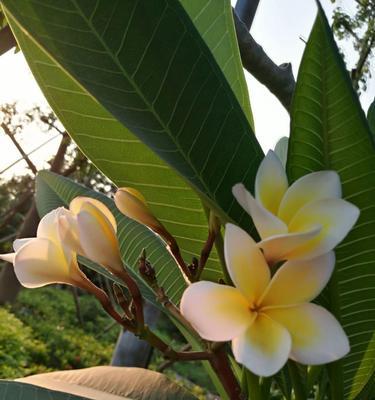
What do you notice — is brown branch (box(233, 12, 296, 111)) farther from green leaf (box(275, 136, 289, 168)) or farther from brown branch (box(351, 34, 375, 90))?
brown branch (box(351, 34, 375, 90))

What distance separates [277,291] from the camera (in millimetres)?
341

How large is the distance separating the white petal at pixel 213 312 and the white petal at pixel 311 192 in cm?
6

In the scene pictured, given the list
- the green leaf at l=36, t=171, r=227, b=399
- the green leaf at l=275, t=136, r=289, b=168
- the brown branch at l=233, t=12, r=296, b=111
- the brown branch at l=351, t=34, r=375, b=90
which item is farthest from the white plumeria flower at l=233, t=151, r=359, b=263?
the brown branch at l=351, t=34, r=375, b=90

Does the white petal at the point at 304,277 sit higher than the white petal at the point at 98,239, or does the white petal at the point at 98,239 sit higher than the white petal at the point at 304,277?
the white petal at the point at 98,239

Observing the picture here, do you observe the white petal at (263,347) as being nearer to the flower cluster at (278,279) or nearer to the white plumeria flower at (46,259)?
the flower cluster at (278,279)

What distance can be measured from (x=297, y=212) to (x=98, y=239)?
5.0 inches

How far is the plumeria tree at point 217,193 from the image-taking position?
0.33 m

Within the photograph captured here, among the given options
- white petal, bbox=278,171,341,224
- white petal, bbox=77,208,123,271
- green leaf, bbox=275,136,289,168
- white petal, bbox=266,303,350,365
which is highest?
white petal, bbox=77,208,123,271

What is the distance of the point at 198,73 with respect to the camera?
395mm

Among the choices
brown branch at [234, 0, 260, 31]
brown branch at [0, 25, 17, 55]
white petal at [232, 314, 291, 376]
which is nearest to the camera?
white petal at [232, 314, 291, 376]

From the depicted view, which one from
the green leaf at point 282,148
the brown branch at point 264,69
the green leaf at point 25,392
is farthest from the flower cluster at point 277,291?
the brown branch at point 264,69

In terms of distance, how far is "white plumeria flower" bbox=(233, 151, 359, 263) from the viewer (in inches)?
12.9

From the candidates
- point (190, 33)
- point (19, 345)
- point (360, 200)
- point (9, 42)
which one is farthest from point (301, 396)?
point (19, 345)

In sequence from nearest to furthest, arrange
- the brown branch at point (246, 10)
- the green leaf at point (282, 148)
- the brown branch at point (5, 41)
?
the green leaf at point (282, 148) → the brown branch at point (5, 41) → the brown branch at point (246, 10)
